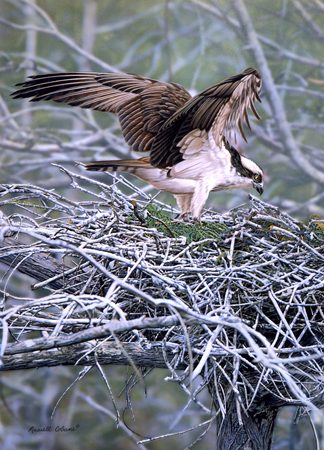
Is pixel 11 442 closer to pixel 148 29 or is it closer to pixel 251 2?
pixel 148 29

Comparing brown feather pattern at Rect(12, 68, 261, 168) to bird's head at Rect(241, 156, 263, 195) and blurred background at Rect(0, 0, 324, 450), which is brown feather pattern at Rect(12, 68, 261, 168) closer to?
bird's head at Rect(241, 156, 263, 195)

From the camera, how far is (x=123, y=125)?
166cm

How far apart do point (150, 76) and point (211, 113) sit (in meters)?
3.12

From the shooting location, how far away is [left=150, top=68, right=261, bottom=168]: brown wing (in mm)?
1312

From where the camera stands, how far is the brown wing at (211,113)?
1.31m

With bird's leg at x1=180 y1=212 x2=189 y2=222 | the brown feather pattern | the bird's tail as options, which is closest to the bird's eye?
the brown feather pattern

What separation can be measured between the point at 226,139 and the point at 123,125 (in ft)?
1.25

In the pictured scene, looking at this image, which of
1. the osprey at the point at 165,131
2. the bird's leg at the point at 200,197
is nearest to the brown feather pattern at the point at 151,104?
the osprey at the point at 165,131

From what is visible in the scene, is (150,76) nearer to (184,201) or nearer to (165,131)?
(184,201)

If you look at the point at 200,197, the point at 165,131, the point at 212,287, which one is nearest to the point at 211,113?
the point at 165,131

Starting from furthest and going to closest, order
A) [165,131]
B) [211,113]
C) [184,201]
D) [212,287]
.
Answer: [184,201], [165,131], [211,113], [212,287]

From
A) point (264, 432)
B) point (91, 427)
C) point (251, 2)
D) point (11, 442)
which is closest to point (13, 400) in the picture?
point (11, 442)

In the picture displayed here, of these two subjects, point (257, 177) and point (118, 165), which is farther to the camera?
point (257, 177)

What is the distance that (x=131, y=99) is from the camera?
166cm
